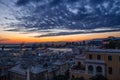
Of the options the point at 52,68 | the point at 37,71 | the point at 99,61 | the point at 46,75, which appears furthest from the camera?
the point at 52,68

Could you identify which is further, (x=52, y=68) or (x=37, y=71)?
(x=52, y=68)

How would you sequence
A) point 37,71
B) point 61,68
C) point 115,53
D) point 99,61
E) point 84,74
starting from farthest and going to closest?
1. point 61,68
2. point 37,71
3. point 84,74
4. point 99,61
5. point 115,53

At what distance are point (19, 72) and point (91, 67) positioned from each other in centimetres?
1276

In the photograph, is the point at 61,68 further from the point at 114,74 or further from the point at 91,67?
the point at 114,74

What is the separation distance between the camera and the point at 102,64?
2569cm

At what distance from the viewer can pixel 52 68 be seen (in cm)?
3572

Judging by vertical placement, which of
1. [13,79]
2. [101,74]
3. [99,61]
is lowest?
[13,79]

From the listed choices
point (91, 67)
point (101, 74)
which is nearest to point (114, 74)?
point (101, 74)

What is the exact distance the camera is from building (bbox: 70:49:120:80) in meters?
24.5

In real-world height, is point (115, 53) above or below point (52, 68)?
above

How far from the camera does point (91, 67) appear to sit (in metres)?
27.2

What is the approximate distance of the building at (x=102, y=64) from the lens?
24.5 m

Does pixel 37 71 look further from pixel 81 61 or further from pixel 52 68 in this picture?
pixel 81 61

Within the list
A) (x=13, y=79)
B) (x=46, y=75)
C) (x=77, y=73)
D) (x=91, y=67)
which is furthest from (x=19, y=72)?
(x=91, y=67)
